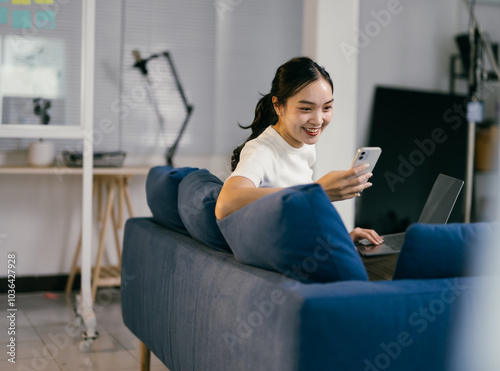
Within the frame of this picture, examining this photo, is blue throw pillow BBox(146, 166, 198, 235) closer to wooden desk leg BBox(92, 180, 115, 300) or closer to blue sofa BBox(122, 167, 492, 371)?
blue sofa BBox(122, 167, 492, 371)

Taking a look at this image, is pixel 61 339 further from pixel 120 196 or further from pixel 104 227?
pixel 120 196

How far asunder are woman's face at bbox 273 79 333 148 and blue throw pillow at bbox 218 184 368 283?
564 mm

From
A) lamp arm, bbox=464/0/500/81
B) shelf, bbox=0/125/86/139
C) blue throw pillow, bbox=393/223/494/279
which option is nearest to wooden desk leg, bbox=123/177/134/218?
shelf, bbox=0/125/86/139

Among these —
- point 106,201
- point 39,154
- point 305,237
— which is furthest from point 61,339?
point 305,237

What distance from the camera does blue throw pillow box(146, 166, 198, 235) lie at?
2406 mm

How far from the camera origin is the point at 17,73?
3611 mm

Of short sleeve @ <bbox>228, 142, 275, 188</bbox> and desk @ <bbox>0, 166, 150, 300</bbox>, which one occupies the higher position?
short sleeve @ <bbox>228, 142, 275, 188</bbox>

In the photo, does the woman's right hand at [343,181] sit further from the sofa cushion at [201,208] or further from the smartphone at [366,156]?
the sofa cushion at [201,208]

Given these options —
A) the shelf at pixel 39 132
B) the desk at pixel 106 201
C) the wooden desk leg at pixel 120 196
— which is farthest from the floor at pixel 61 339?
the shelf at pixel 39 132

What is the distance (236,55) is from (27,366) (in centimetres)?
299

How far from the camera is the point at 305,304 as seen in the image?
1376 millimetres

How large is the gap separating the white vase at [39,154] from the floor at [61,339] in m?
0.92

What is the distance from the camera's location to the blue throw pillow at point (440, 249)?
1.59 meters

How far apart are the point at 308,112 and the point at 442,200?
2.03 ft
